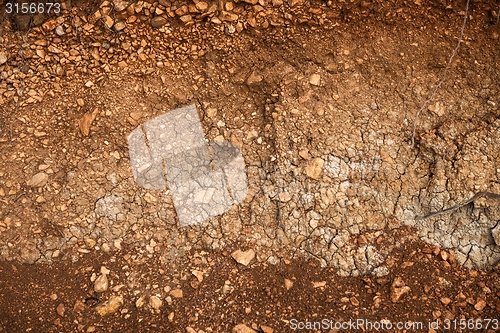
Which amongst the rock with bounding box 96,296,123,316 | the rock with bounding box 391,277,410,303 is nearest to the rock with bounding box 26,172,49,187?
the rock with bounding box 96,296,123,316

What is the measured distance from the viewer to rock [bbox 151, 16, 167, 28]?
9.76ft

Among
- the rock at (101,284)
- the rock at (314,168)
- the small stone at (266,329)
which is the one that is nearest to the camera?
the small stone at (266,329)

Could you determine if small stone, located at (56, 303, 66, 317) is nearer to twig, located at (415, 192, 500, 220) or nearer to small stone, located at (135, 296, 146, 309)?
small stone, located at (135, 296, 146, 309)

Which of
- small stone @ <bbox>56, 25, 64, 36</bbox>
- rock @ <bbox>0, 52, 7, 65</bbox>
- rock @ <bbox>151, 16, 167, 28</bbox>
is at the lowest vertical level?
rock @ <bbox>0, 52, 7, 65</bbox>

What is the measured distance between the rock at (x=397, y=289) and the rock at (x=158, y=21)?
216 centimetres

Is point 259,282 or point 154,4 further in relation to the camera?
point 154,4

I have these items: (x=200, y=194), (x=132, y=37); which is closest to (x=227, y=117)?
(x=200, y=194)

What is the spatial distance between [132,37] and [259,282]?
177 cm

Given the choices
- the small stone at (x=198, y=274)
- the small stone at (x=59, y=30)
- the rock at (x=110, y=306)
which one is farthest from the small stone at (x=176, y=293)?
the small stone at (x=59, y=30)

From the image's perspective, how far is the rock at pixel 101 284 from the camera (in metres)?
2.72

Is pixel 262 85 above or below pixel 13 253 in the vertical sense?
above

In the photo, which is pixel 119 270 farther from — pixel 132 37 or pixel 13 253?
pixel 132 37

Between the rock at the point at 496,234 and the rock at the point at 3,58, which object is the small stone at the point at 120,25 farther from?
the rock at the point at 496,234

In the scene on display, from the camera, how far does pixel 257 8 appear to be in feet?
9.77
